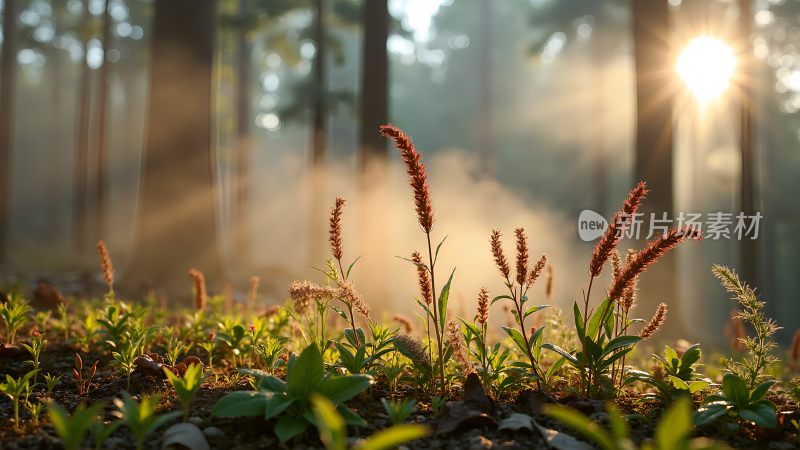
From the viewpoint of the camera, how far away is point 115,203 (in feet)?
143

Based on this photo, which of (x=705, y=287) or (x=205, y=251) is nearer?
(x=205, y=251)

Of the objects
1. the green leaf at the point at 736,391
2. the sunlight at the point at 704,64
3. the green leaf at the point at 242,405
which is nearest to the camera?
the green leaf at the point at 242,405

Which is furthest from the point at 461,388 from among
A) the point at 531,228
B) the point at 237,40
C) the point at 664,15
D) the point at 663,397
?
the point at 531,228

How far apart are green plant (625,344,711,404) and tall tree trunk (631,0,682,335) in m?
4.66

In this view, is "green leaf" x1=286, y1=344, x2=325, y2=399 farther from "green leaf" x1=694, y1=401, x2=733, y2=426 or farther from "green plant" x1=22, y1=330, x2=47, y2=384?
"green leaf" x1=694, y1=401, x2=733, y2=426

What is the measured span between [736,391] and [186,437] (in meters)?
2.71

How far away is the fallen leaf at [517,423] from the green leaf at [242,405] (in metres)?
1.15

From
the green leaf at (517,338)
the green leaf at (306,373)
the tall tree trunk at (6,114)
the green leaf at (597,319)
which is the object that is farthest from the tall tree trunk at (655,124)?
the tall tree trunk at (6,114)

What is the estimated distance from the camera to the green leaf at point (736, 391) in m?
3.22

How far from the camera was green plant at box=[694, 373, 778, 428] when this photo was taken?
3.11 metres

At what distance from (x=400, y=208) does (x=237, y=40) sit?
998 cm

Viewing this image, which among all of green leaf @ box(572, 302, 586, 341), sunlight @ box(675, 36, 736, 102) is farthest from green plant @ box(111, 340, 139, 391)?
sunlight @ box(675, 36, 736, 102)

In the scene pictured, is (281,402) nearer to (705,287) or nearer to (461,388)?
(461,388)

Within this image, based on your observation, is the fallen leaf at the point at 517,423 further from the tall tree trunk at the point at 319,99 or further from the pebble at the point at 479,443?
the tall tree trunk at the point at 319,99
